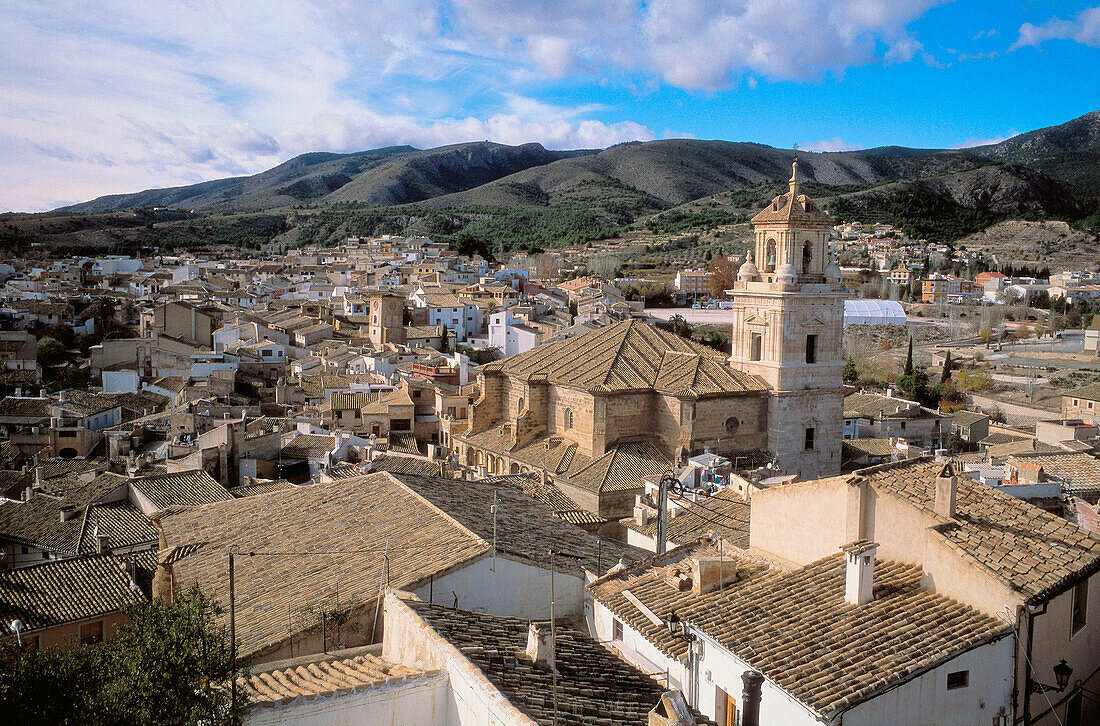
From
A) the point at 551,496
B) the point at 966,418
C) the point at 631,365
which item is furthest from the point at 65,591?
the point at 966,418

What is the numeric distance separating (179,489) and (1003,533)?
17.0 metres

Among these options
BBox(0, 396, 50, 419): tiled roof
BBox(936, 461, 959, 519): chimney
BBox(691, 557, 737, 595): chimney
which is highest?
BBox(936, 461, 959, 519): chimney

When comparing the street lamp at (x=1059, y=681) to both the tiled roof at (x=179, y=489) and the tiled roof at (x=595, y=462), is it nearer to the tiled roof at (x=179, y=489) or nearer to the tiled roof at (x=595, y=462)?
the tiled roof at (x=595, y=462)

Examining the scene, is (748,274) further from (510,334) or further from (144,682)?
(510,334)

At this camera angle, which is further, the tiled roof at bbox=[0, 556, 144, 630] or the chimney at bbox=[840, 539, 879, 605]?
the tiled roof at bbox=[0, 556, 144, 630]

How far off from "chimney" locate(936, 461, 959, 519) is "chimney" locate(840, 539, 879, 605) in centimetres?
90

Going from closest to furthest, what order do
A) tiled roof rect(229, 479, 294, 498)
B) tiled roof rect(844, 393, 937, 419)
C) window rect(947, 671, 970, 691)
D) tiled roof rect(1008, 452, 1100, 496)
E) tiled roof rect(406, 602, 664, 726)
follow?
tiled roof rect(406, 602, 664, 726), window rect(947, 671, 970, 691), tiled roof rect(1008, 452, 1100, 496), tiled roof rect(229, 479, 294, 498), tiled roof rect(844, 393, 937, 419)

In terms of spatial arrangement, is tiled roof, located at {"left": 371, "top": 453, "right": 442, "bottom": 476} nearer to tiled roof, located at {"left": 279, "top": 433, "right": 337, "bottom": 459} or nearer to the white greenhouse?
tiled roof, located at {"left": 279, "top": 433, "right": 337, "bottom": 459}

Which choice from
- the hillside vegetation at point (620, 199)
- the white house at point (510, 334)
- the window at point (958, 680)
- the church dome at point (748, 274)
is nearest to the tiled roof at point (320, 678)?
the window at point (958, 680)

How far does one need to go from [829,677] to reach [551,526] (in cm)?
654

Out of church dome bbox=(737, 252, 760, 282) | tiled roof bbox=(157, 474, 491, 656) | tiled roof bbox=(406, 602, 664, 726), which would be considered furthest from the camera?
church dome bbox=(737, 252, 760, 282)

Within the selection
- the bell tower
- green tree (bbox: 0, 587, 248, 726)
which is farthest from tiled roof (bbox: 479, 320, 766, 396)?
green tree (bbox: 0, 587, 248, 726)

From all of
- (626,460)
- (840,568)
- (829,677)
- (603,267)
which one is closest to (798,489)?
(840,568)

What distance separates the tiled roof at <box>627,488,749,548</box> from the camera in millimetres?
14500
